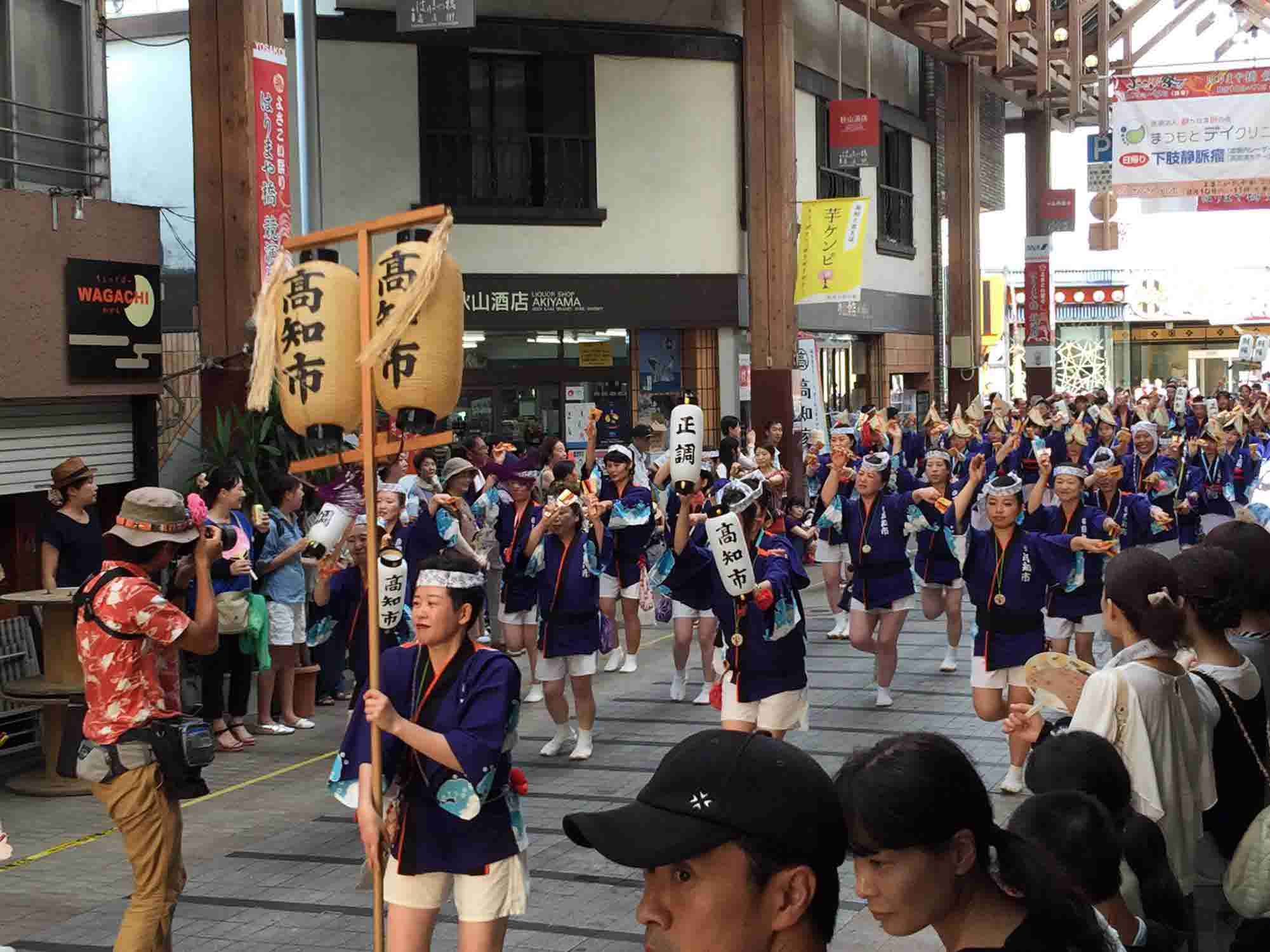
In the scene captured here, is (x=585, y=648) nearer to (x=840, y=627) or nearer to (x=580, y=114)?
(x=840, y=627)

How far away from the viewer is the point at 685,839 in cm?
239

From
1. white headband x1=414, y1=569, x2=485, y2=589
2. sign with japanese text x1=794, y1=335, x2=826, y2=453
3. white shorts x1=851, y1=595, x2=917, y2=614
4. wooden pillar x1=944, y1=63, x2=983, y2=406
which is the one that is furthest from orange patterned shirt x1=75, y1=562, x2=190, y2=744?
wooden pillar x1=944, y1=63, x2=983, y2=406

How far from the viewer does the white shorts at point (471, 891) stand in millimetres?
4988

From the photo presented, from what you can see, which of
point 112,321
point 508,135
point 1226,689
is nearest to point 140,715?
point 1226,689

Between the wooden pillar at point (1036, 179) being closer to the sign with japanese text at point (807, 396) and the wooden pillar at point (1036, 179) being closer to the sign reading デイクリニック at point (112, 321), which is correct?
the sign with japanese text at point (807, 396)

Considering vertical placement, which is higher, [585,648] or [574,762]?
[585,648]

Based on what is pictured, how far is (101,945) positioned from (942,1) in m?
20.7

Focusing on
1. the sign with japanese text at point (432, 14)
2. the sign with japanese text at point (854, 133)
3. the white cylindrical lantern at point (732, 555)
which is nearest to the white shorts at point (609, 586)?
the white cylindrical lantern at point (732, 555)

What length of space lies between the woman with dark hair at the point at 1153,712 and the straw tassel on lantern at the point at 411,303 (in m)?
2.31

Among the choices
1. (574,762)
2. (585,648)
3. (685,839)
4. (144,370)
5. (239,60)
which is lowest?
(574,762)

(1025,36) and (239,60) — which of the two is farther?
(1025,36)

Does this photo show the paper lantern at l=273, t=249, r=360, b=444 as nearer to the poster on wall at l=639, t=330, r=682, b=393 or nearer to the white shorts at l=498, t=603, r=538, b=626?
the white shorts at l=498, t=603, r=538, b=626

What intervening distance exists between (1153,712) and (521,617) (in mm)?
7996

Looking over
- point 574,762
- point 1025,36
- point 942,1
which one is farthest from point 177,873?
point 1025,36
